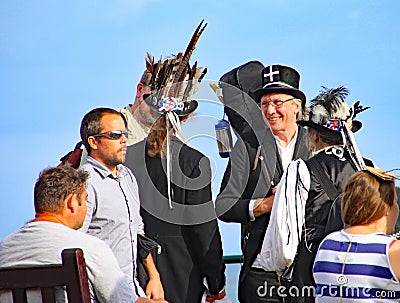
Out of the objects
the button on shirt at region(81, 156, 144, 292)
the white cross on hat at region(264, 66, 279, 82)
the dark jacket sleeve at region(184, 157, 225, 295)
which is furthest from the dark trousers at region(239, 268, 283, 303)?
the white cross on hat at region(264, 66, 279, 82)

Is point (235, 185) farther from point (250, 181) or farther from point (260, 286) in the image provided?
point (260, 286)

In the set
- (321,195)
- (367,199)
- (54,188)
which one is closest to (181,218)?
(321,195)

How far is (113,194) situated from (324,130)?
3.56 ft

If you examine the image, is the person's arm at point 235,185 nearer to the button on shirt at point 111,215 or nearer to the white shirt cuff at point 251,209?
the white shirt cuff at point 251,209

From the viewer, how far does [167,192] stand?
4305mm

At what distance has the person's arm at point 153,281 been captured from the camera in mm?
4203

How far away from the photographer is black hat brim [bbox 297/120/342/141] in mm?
4172

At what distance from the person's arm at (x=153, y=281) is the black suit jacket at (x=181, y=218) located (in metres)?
0.08

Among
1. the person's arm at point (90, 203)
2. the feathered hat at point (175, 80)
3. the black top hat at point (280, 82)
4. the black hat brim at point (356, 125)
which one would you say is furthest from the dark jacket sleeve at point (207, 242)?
the black hat brim at point (356, 125)

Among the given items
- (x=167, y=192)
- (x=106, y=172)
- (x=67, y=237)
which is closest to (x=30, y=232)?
(x=67, y=237)

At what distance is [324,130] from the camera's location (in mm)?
4203

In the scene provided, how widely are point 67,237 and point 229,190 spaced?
154cm

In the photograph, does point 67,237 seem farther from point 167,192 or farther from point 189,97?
point 189,97

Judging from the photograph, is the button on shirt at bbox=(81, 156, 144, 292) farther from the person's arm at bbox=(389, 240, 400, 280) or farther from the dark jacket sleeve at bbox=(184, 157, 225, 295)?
the person's arm at bbox=(389, 240, 400, 280)
